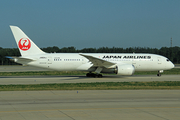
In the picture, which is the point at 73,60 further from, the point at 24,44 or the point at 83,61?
the point at 24,44

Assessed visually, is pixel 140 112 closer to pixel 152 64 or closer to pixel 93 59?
pixel 93 59

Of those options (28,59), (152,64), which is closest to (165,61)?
(152,64)

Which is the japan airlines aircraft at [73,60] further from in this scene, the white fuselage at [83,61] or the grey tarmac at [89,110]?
the grey tarmac at [89,110]

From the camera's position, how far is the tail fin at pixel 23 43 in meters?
30.8

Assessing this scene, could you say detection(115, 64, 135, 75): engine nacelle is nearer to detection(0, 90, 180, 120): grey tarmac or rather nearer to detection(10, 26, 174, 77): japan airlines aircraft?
detection(10, 26, 174, 77): japan airlines aircraft

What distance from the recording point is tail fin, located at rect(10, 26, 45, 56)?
3076cm

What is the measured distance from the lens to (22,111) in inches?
396

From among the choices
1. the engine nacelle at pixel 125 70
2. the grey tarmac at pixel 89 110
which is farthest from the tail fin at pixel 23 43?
the grey tarmac at pixel 89 110

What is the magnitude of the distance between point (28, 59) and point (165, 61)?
19.3 meters

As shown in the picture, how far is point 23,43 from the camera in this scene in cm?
3108

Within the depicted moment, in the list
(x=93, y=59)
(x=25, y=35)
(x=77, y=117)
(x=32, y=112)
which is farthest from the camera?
(x=25, y=35)

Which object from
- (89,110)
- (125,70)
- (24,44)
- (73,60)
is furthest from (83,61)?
(89,110)

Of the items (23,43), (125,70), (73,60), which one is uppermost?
(23,43)

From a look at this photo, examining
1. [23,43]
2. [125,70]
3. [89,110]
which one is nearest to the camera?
[89,110]
